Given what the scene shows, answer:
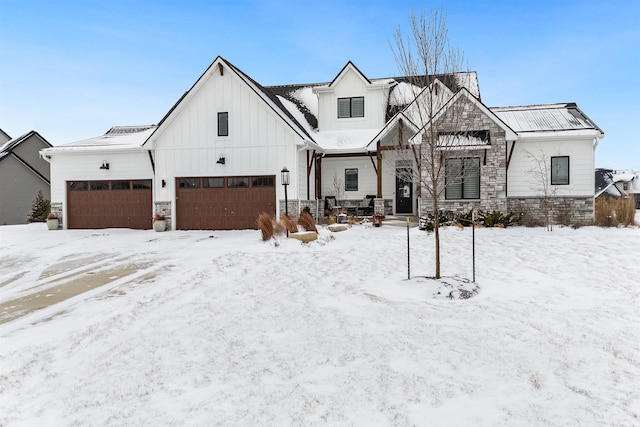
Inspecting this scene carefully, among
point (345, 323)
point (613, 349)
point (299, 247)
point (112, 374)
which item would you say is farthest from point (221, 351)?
point (299, 247)

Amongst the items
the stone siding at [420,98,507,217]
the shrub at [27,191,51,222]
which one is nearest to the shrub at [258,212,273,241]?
the stone siding at [420,98,507,217]

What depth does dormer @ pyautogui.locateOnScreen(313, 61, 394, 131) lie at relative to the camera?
2019 centimetres

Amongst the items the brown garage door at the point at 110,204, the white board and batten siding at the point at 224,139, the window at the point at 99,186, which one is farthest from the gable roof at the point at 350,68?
the window at the point at 99,186

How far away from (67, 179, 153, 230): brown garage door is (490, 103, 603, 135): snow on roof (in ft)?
54.6

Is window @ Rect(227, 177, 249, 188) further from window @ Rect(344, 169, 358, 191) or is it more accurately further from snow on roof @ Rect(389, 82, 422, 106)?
snow on roof @ Rect(389, 82, 422, 106)

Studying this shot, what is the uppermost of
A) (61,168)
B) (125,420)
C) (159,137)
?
(159,137)

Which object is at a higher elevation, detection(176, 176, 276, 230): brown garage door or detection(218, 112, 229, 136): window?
detection(218, 112, 229, 136): window

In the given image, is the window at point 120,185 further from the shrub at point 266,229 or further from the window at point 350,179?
the window at point 350,179

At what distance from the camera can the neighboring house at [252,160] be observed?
1634 centimetres

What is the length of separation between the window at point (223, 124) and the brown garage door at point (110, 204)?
4399 mm

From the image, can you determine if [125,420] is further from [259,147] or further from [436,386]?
[259,147]

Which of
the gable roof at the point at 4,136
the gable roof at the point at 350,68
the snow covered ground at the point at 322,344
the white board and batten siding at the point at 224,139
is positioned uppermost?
the gable roof at the point at 350,68

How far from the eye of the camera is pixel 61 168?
61.5ft

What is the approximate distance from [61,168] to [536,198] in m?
22.1
